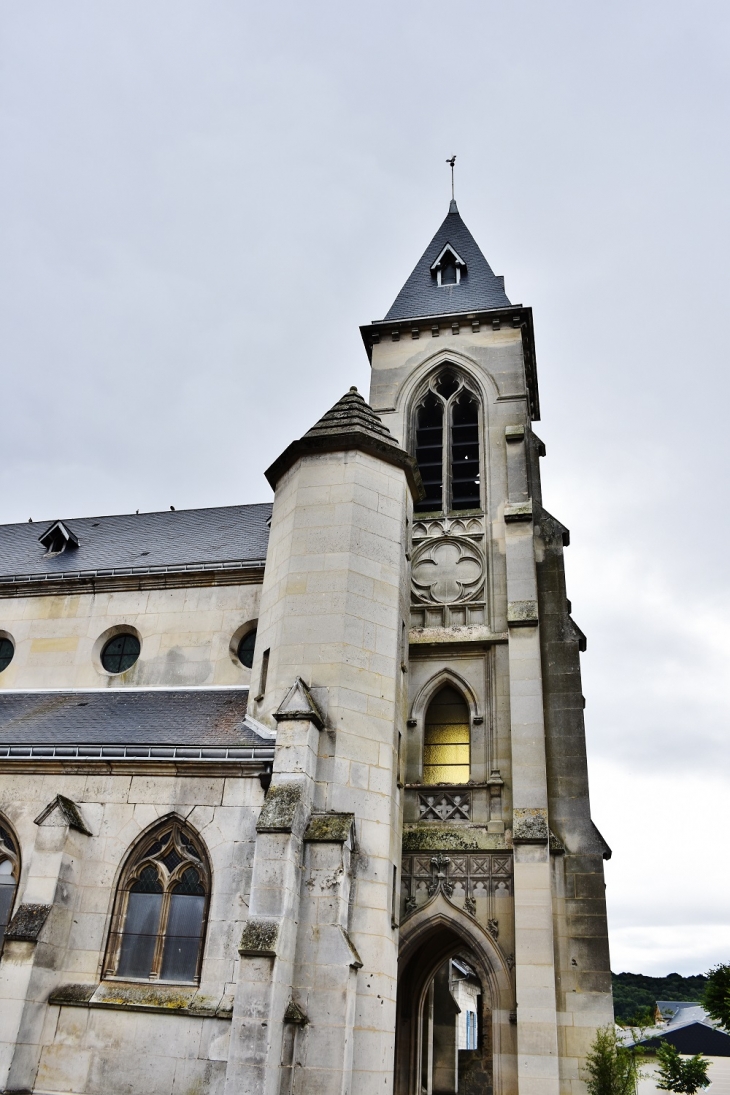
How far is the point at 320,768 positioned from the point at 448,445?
11.3 metres

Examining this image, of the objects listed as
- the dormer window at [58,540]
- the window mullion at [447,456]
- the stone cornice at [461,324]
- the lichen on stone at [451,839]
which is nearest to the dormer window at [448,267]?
the stone cornice at [461,324]

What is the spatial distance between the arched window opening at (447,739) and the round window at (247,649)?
4014mm

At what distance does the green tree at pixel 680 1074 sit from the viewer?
36719 millimetres

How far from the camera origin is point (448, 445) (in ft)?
70.7

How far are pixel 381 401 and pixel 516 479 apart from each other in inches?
178

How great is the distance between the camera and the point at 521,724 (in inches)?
659

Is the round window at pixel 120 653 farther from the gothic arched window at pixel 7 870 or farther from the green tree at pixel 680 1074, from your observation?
the green tree at pixel 680 1074

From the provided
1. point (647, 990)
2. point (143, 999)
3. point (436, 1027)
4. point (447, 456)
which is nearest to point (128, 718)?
point (143, 999)

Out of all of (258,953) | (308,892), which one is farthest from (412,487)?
(258,953)

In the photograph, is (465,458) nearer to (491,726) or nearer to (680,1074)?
(491,726)

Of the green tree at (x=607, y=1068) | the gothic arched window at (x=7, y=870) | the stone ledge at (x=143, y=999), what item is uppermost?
the gothic arched window at (x=7, y=870)

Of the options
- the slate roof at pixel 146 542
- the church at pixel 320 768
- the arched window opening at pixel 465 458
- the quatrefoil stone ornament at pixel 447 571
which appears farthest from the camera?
the arched window opening at pixel 465 458

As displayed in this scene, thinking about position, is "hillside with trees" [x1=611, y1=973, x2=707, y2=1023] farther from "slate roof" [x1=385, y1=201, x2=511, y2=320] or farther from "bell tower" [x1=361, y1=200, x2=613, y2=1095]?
"slate roof" [x1=385, y1=201, x2=511, y2=320]

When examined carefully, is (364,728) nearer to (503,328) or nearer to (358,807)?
(358,807)
